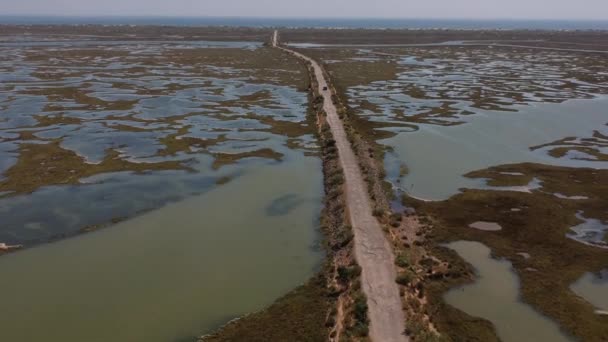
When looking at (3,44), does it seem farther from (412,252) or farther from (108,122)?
(412,252)

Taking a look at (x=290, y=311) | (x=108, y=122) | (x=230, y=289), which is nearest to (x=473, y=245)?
(x=290, y=311)

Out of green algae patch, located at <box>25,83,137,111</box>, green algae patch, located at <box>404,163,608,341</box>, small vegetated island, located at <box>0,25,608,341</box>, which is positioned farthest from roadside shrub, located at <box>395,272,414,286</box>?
green algae patch, located at <box>25,83,137,111</box>

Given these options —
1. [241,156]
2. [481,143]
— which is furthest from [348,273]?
[481,143]

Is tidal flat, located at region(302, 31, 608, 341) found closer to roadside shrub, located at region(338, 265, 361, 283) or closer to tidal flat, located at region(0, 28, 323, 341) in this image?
roadside shrub, located at region(338, 265, 361, 283)

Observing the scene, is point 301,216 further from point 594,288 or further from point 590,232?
point 590,232

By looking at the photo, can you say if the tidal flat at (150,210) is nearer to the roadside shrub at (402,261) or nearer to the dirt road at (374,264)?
the dirt road at (374,264)

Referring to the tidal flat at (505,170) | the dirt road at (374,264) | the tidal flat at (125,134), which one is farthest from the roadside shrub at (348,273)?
the tidal flat at (125,134)
